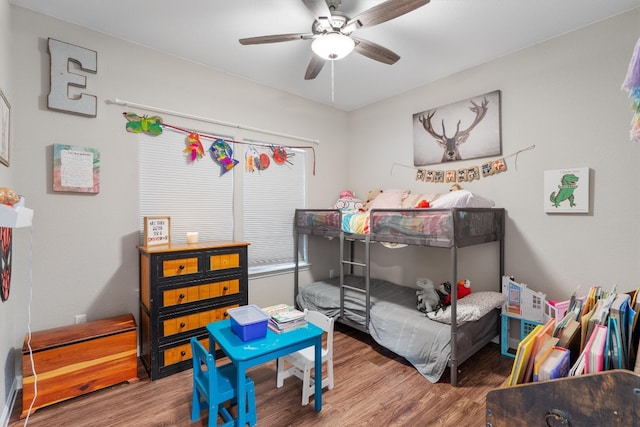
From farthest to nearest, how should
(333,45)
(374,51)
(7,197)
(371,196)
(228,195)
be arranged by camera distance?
(371,196)
(228,195)
(374,51)
(333,45)
(7,197)

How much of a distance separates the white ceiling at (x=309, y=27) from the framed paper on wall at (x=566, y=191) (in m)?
1.18

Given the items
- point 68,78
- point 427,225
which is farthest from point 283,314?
point 68,78

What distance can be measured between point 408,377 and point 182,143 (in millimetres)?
2953

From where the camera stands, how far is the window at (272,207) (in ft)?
11.2

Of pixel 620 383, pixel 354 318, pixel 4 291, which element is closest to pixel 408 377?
pixel 354 318

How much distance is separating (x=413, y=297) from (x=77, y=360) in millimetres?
2923

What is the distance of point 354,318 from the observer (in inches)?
119

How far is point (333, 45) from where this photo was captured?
2.05m

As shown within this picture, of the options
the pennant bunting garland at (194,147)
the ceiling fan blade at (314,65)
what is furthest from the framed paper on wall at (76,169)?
the ceiling fan blade at (314,65)

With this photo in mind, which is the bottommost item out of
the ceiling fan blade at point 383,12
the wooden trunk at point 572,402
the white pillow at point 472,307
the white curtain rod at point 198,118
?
the white pillow at point 472,307

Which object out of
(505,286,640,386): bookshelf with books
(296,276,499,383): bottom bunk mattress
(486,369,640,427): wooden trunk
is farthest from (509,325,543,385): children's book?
(296,276,499,383): bottom bunk mattress

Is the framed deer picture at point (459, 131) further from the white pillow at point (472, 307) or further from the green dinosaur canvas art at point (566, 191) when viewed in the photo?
the white pillow at point (472, 307)

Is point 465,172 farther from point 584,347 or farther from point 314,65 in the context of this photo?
point 584,347

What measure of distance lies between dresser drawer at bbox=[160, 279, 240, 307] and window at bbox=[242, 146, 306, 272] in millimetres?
701
